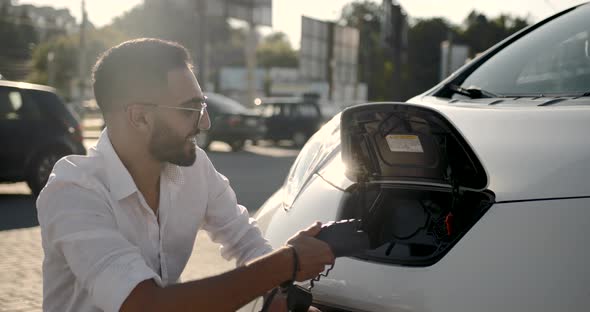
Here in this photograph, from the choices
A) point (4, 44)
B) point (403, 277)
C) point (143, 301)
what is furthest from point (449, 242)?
point (4, 44)

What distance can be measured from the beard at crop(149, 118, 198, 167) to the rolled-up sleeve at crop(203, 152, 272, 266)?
33cm

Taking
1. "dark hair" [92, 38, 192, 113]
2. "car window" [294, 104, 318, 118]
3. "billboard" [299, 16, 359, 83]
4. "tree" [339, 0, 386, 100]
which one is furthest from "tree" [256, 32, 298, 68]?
"dark hair" [92, 38, 192, 113]

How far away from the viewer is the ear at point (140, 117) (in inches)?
94.7

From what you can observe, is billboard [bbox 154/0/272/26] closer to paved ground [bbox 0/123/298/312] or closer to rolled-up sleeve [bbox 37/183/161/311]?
paved ground [bbox 0/123/298/312]

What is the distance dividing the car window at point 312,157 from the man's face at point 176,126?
2.30ft

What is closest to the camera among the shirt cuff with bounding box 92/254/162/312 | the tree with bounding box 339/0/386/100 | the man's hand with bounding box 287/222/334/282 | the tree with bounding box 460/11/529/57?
the shirt cuff with bounding box 92/254/162/312

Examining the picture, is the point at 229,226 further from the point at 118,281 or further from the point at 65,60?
the point at 65,60

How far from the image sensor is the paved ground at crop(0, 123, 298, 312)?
5562mm

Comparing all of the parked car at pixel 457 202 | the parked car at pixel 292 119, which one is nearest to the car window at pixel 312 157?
the parked car at pixel 457 202

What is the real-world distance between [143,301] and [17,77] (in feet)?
364

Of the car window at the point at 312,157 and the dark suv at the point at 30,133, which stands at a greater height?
the car window at the point at 312,157

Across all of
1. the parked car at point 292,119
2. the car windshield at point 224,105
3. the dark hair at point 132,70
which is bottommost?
the parked car at point 292,119

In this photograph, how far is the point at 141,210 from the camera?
2459 mm

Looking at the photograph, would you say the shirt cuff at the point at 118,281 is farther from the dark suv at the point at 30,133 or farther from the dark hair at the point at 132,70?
the dark suv at the point at 30,133
